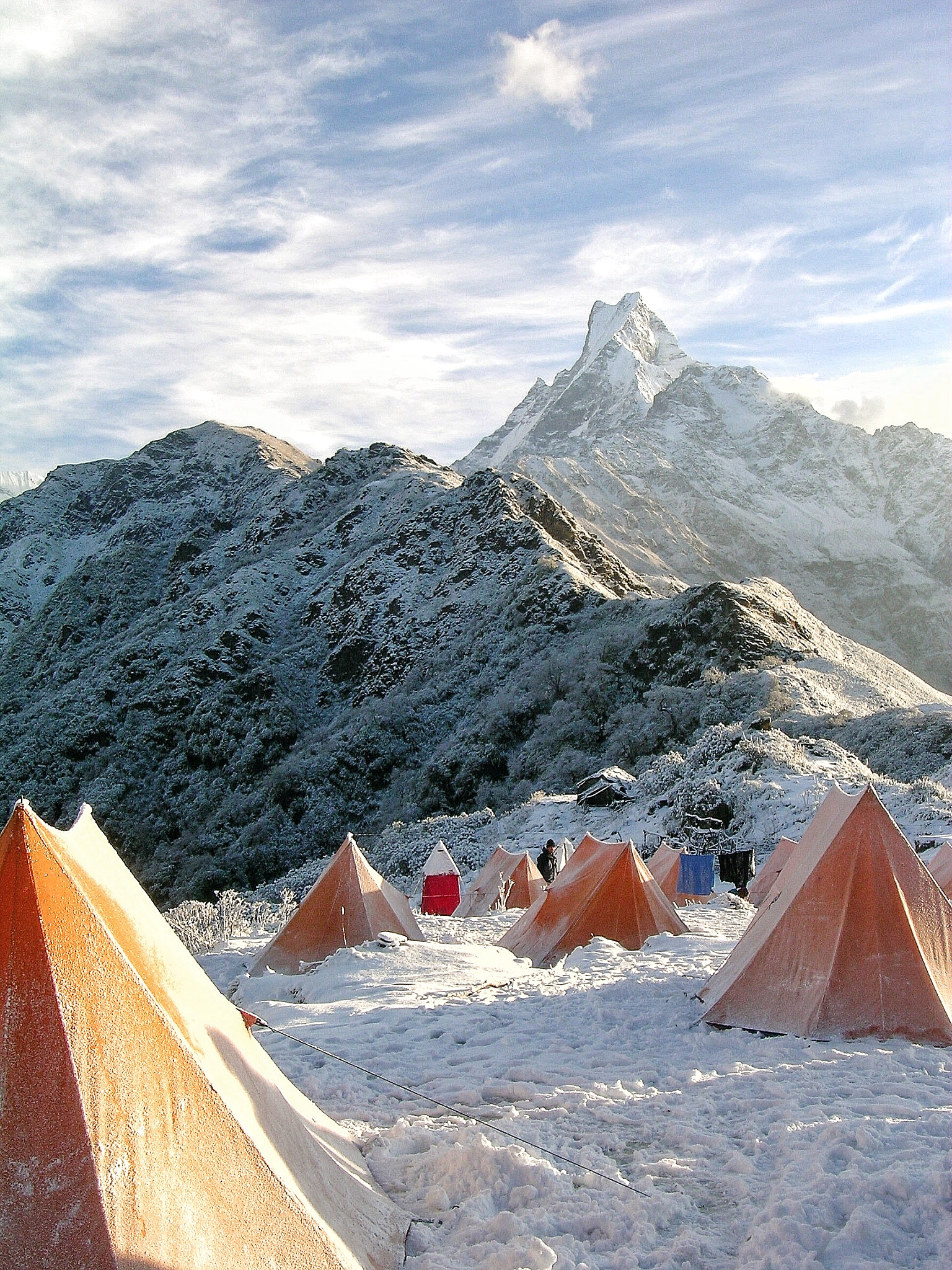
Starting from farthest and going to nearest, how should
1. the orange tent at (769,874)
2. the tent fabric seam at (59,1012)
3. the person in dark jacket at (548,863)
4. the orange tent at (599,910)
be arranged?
the person in dark jacket at (548,863)
the orange tent at (769,874)
the orange tent at (599,910)
the tent fabric seam at (59,1012)

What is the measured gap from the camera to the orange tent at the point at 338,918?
11.3 metres

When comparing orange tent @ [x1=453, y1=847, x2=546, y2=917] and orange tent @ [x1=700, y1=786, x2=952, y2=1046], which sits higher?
orange tent @ [x1=700, y1=786, x2=952, y2=1046]

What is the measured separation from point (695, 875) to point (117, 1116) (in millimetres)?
16774

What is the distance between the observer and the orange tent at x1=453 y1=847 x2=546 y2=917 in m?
18.9

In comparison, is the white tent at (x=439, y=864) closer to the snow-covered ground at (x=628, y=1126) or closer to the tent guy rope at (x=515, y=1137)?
the snow-covered ground at (x=628, y=1126)

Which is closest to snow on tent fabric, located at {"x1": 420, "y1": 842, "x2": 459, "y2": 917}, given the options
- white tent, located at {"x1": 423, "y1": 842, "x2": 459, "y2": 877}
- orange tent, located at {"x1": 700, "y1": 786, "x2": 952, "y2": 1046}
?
white tent, located at {"x1": 423, "y1": 842, "x2": 459, "y2": 877}

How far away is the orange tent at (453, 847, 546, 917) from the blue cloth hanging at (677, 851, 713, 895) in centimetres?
304

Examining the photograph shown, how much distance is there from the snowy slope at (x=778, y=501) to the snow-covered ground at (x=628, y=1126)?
2997 inches

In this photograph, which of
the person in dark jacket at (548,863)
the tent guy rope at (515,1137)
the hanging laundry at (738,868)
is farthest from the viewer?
the person in dark jacket at (548,863)

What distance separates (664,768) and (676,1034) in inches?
799

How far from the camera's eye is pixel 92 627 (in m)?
77.1

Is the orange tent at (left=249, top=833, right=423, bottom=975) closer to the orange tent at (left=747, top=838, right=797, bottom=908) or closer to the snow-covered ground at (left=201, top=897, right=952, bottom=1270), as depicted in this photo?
the snow-covered ground at (left=201, top=897, right=952, bottom=1270)

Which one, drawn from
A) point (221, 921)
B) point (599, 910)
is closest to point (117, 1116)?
point (599, 910)

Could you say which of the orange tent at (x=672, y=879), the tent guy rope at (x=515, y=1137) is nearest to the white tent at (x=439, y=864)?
the orange tent at (x=672, y=879)
